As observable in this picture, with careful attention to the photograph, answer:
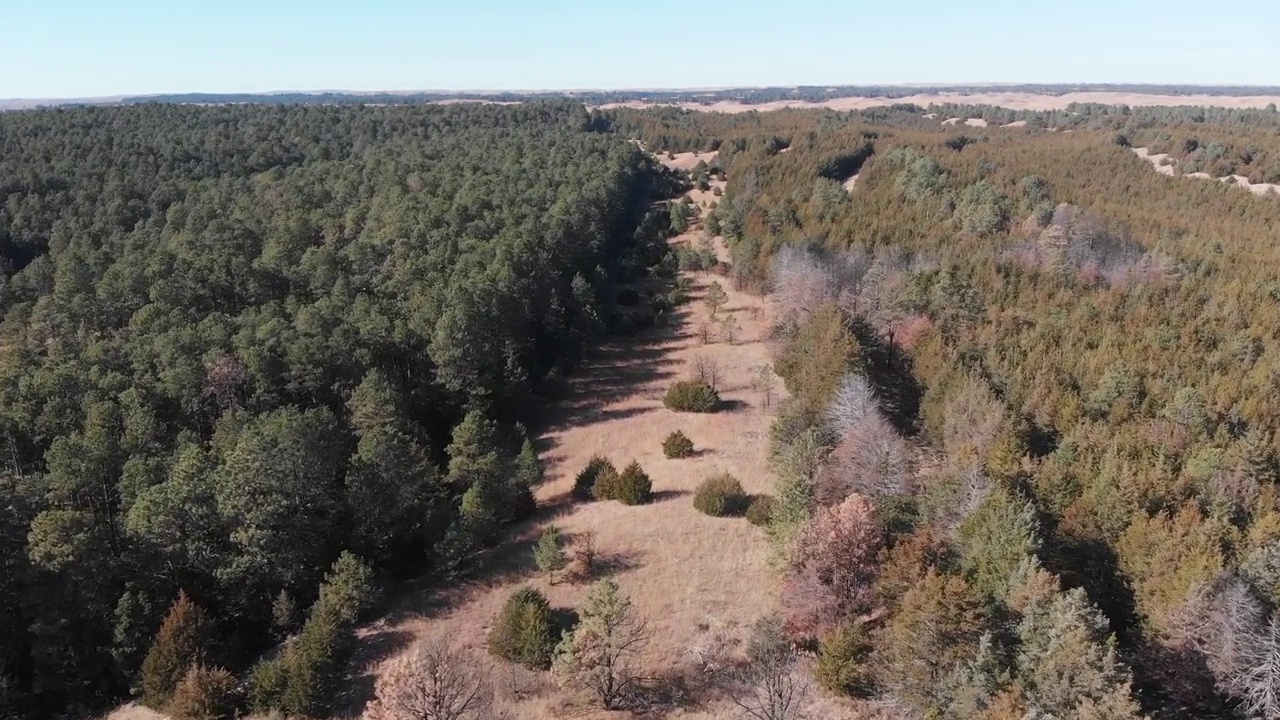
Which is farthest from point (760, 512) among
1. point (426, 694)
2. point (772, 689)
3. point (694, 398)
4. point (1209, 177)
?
point (1209, 177)

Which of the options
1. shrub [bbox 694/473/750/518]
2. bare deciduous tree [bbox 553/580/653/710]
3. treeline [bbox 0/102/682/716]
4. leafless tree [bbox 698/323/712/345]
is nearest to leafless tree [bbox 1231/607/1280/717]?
bare deciduous tree [bbox 553/580/653/710]

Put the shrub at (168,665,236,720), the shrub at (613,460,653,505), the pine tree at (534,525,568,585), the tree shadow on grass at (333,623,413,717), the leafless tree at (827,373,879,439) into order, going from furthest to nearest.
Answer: the shrub at (613,460,653,505)
the leafless tree at (827,373,879,439)
the pine tree at (534,525,568,585)
the tree shadow on grass at (333,623,413,717)
the shrub at (168,665,236,720)

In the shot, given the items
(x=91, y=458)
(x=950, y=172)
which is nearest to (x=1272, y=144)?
(x=950, y=172)

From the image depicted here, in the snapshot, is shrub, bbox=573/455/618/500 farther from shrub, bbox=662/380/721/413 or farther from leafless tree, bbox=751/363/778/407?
leafless tree, bbox=751/363/778/407

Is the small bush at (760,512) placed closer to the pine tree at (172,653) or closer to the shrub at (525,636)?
the shrub at (525,636)

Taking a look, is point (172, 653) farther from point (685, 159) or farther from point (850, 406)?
point (685, 159)

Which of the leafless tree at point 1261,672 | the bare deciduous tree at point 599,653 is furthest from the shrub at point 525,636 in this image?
the leafless tree at point 1261,672

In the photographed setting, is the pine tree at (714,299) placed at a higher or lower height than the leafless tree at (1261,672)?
higher
